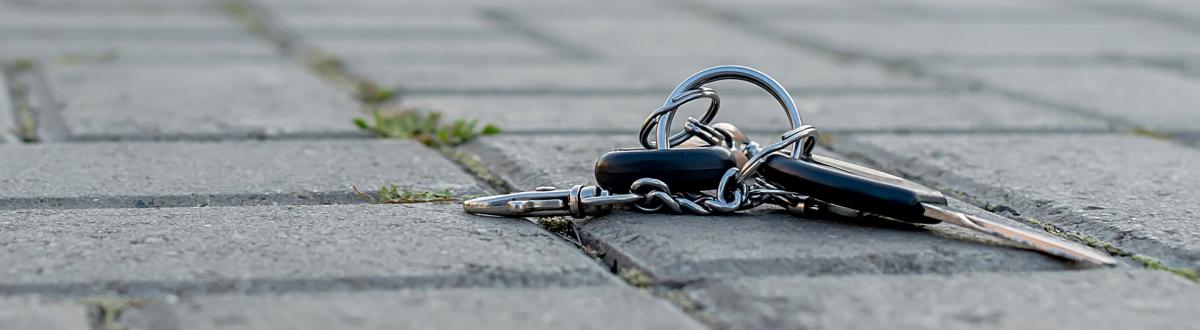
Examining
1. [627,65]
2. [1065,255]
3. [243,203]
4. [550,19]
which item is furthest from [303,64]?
[1065,255]

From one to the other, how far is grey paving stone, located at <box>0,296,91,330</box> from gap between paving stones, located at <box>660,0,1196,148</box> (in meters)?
1.72

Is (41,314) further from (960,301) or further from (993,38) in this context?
(993,38)

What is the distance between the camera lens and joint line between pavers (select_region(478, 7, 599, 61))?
3.34m

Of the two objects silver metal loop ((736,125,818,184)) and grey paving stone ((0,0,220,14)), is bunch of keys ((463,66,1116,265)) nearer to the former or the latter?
silver metal loop ((736,125,818,184))

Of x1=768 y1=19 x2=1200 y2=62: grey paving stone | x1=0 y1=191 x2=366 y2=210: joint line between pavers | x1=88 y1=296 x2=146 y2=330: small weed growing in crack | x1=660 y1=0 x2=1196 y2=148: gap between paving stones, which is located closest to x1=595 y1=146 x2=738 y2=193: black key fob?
x1=0 y1=191 x2=366 y2=210: joint line between pavers

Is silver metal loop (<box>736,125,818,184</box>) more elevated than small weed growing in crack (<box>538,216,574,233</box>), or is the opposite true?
silver metal loop (<box>736,125,818,184</box>)

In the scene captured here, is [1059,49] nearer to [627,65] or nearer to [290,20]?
[627,65]

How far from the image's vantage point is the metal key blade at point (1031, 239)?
4.20ft

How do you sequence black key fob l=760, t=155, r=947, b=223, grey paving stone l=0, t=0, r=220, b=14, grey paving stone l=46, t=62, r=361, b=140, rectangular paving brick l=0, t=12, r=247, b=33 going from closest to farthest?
1. black key fob l=760, t=155, r=947, b=223
2. grey paving stone l=46, t=62, r=361, b=140
3. rectangular paving brick l=0, t=12, r=247, b=33
4. grey paving stone l=0, t=0, r=220, b=14

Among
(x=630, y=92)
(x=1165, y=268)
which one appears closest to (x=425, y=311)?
(x=1165, y=268)

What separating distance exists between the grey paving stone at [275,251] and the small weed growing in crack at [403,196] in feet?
0.23

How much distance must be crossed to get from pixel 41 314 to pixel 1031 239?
850 mm

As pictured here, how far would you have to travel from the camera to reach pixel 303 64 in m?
3.03

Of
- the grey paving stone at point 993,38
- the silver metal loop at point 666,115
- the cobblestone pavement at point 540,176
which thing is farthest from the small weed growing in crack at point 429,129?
the grey paving stone at point 993,38
